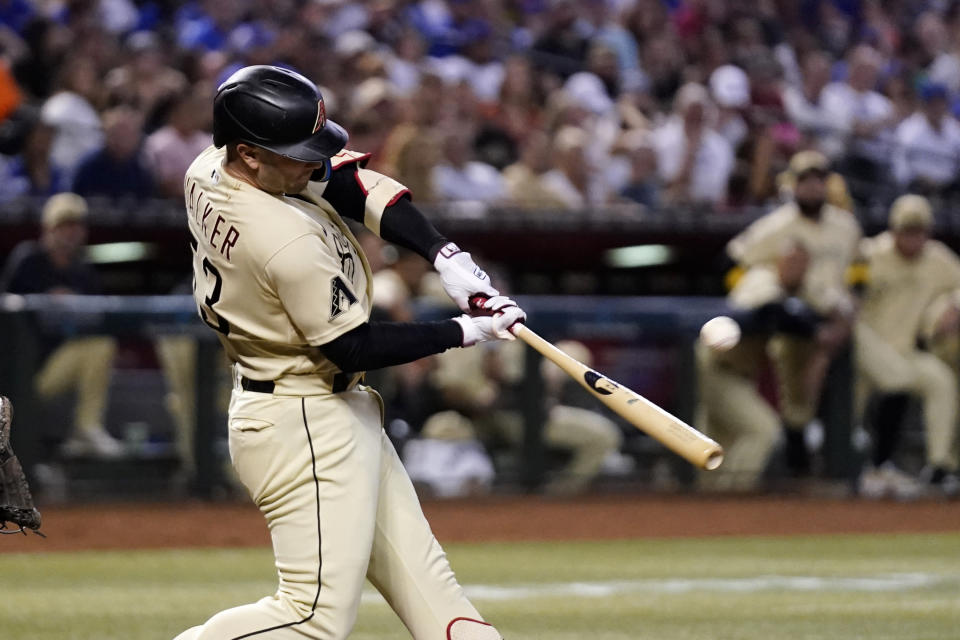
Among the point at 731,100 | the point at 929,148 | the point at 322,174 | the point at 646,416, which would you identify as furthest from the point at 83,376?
the point at 929,148

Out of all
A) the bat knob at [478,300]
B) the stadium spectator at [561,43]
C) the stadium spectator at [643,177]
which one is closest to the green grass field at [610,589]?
the bat knob at [478,300]

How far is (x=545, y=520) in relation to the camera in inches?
386

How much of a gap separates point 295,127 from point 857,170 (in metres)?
11.7

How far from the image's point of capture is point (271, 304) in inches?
150

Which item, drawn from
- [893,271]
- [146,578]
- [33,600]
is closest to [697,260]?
[893,271]

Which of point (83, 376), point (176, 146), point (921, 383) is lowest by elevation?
point (921, 383)

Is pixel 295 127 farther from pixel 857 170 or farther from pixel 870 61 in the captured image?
pixel 870 61

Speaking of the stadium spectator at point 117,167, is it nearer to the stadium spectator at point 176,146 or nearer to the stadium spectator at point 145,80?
the stadium spectator at point 176,146

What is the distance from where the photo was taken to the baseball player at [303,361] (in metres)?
3.76

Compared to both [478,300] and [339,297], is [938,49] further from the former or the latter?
[339,297]

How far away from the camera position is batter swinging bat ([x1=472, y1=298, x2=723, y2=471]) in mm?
3791

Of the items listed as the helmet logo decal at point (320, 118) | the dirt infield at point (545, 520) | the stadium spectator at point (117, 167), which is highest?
the helmet logo decal at point (320, 118)

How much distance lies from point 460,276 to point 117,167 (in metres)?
7.24

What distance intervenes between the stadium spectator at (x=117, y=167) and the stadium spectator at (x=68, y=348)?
0.84 meters
